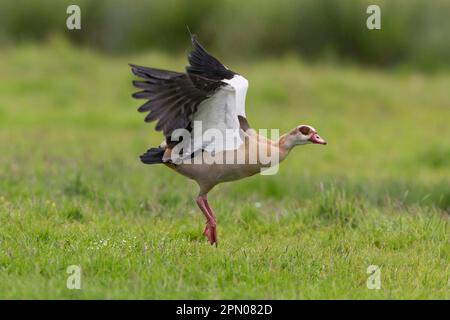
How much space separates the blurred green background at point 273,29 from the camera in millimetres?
18125

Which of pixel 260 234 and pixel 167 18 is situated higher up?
pixel 167 18

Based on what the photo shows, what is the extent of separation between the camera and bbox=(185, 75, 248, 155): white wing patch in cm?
617

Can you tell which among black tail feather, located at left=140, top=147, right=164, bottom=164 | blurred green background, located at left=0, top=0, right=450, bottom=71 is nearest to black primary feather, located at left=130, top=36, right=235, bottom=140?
black tail feather, located at left=140, top=147, right=164, bottom=164

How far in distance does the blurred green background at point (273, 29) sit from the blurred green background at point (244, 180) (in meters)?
0.03

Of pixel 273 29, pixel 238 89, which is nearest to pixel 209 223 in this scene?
pixel 238 89

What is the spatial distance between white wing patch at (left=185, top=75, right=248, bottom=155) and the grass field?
78 centimetres

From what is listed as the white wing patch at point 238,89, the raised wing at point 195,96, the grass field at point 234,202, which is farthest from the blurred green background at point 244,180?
the white wing patch at point 238,89

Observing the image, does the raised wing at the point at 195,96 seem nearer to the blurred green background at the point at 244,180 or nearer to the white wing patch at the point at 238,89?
the white wing patch at the point at 238,89

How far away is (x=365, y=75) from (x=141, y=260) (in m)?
12.7

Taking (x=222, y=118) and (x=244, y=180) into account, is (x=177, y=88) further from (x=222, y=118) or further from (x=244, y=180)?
(x=244, y=180)

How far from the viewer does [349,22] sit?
58.7ft

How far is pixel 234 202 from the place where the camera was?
843 centimetres
